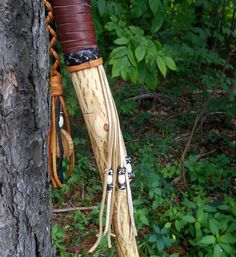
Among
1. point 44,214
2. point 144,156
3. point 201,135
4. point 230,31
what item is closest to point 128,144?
point 144,156

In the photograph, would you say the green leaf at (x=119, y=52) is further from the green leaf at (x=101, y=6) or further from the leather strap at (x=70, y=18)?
the leather strap at (x=70, y=18)

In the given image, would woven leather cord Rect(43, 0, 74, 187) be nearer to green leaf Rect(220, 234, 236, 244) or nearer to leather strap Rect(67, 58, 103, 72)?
leather strap Rect(67, 58, 103, 72)

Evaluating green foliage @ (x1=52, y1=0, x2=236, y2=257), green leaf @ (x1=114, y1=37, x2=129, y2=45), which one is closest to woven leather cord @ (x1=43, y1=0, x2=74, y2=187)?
green foliage @ (x1=52, y1=0, x2=236, y2=257)

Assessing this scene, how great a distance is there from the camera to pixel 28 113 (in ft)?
2.77

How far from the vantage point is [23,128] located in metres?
0.84

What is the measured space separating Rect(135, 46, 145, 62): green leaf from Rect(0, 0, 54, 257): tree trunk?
2.90 ft

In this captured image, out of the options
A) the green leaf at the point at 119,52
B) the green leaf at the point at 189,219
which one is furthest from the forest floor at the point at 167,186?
the green leaf at the point at 119,52

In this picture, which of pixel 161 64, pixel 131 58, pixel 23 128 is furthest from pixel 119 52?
pixel 23 128

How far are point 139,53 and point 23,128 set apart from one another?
0.98 metres

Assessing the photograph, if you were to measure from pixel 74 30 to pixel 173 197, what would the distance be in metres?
2.23

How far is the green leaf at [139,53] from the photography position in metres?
1.71

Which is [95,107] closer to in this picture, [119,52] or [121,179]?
[121,179]

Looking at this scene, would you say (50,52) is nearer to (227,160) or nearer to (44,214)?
(44,214)

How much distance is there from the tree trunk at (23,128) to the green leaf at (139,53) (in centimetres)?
88
